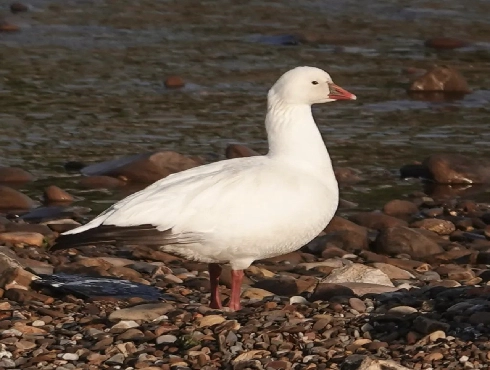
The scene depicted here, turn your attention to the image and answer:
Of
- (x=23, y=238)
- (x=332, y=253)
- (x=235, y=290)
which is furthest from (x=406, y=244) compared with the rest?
(x=23, y=238)

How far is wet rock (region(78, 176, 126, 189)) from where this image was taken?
38.7 feet

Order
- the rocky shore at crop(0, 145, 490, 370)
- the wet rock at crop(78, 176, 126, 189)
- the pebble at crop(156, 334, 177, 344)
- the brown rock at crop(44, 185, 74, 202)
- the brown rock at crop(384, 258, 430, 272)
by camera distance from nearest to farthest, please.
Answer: the rocky shore at crop(0, 145, 490, 370) < the pebble at crop(156, 334, 177, 344) < the brown rock at crop(384, 258, 430, 272) < the brown rock at crop(44, 185, 74, 202) < the wet rock at crop(78, 176, 126, 189)

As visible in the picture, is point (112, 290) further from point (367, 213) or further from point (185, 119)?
point (185, 119)

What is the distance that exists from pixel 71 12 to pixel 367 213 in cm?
1276

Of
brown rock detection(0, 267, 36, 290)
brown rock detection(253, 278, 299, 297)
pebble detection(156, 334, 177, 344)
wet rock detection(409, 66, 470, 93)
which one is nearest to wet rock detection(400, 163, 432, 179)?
wet rock detection(409, 66, 470, 93)

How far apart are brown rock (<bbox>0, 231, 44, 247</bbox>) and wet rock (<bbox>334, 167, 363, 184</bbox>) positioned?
3.57 metres

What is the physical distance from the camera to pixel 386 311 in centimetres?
695

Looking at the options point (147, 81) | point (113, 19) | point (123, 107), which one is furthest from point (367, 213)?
point (113, 19)

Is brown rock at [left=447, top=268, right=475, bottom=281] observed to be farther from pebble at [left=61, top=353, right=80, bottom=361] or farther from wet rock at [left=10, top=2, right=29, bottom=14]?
wet rock at [left=10, top=2, right=29, bottom=14]

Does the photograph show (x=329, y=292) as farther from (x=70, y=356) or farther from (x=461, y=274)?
(x=70, y=356)

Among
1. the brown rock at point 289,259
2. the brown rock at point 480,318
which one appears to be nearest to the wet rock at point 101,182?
the brown rock at point 289,259

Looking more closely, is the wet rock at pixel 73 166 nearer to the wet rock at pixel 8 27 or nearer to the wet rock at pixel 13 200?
the wet rock at pixel 13 200

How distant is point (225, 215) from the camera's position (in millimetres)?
7211

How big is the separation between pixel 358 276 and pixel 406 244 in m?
1.65
